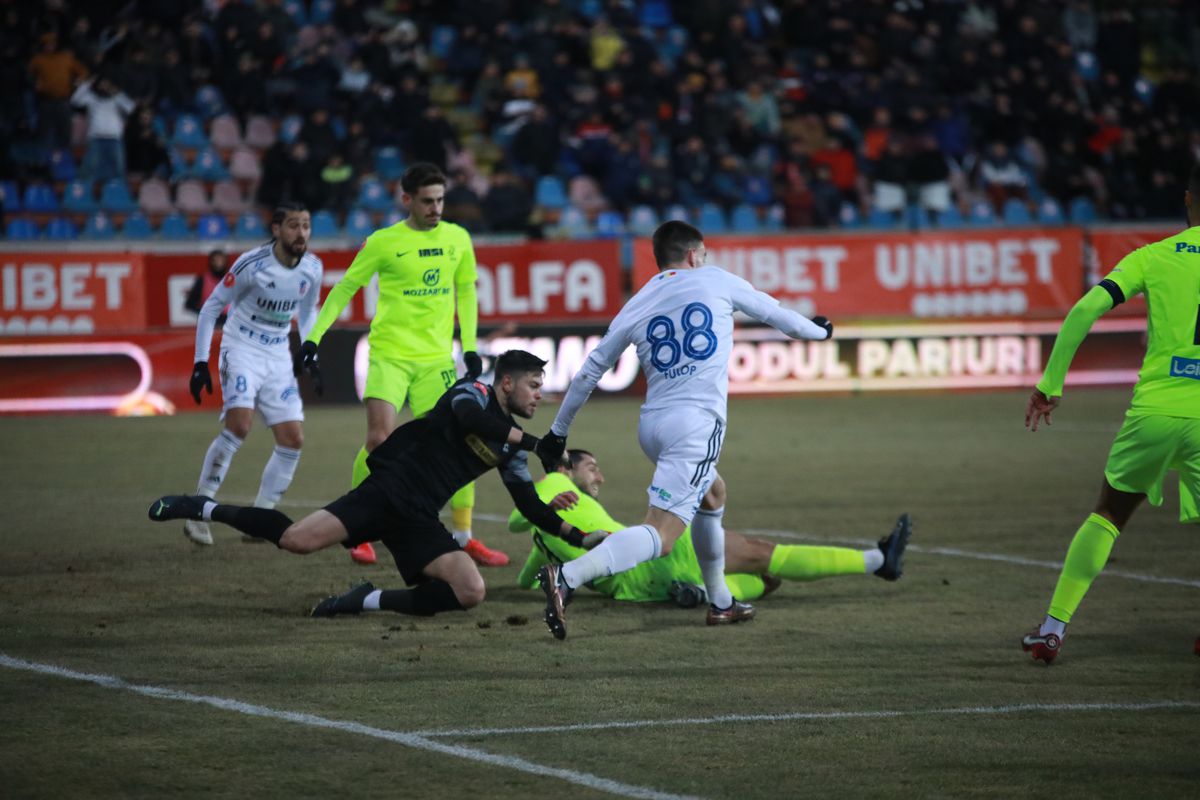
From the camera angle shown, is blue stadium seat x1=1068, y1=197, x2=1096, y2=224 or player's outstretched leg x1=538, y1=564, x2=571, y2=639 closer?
player's outstretched leg x1=538, y1=564, x2=571, y2=639

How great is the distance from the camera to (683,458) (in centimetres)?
756

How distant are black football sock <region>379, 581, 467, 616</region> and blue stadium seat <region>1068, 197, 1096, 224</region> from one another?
67.5ft

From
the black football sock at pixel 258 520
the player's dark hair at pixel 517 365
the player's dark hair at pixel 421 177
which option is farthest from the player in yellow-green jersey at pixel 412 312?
the player's dark hair at pixel 517 365

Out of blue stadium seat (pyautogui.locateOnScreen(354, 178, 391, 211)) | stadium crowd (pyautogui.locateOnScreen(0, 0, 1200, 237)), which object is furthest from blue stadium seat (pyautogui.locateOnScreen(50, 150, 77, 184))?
blue stadium seat (pyautogui.locateOnScreen(354, 178, 391, 211))

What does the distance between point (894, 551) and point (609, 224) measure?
1521 centimetres

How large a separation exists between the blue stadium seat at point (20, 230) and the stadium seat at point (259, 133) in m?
3.45

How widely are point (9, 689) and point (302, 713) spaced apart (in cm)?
126

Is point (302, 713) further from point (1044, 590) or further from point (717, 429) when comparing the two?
point (1044, 590)

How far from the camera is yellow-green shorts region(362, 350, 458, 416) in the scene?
34.3 feet

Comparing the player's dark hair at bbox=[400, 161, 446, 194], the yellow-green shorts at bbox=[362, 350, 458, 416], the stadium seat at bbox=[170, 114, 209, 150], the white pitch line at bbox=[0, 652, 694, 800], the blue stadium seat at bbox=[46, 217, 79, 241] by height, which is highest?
the stadium seat at bbox=[170, 114, 209, 150]

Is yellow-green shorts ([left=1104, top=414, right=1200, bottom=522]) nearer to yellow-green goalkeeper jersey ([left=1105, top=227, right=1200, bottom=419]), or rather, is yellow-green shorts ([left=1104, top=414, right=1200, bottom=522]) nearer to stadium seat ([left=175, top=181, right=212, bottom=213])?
yellow-green goalkeeper jersey ([left=1105, top=227, right=1200, bottom=419])

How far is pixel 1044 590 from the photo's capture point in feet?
29.8

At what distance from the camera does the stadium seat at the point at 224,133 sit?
23.3m

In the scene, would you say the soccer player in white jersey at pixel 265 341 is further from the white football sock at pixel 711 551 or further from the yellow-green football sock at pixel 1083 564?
the yellow-green football sock at pixel 1083 564
